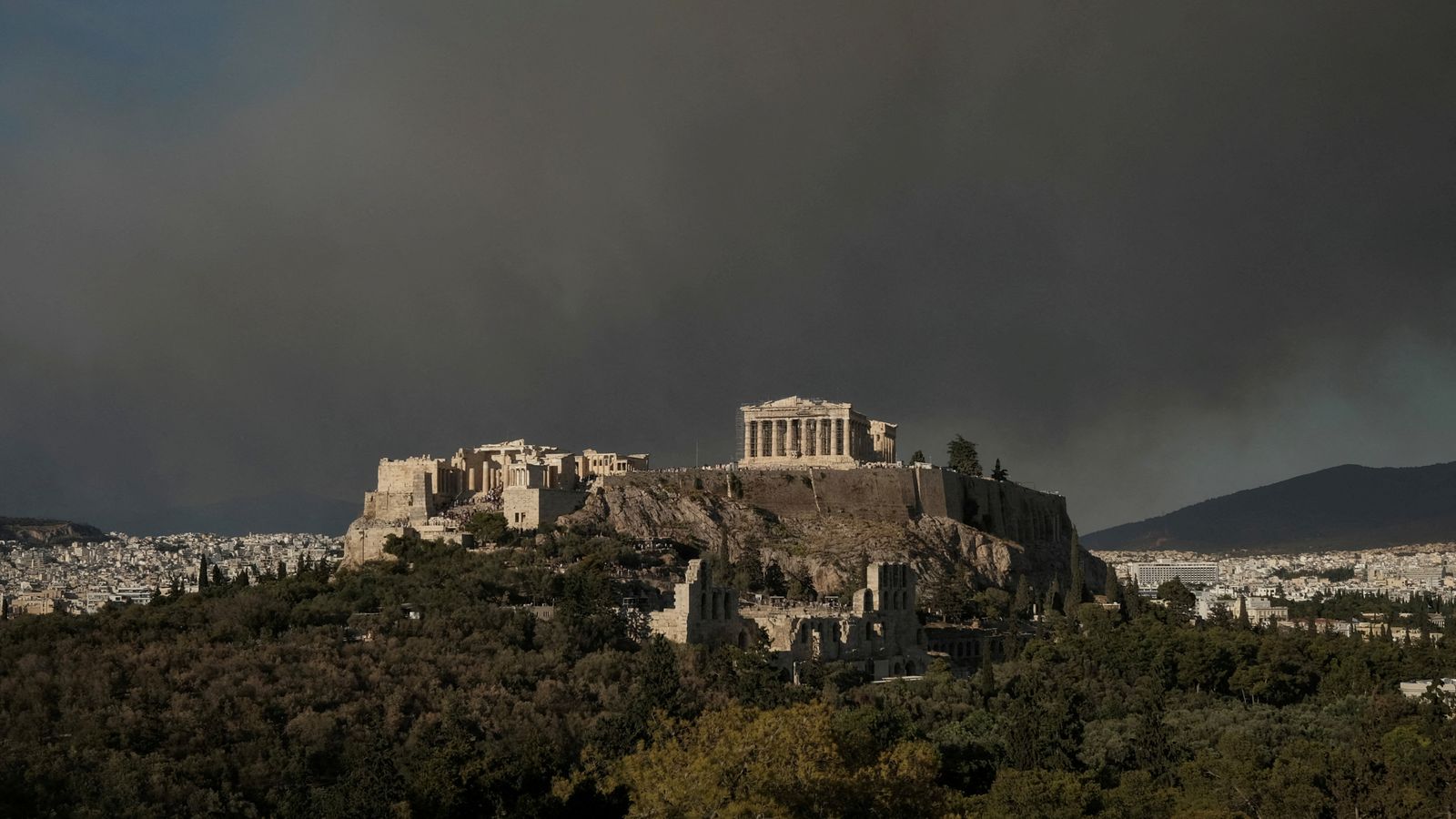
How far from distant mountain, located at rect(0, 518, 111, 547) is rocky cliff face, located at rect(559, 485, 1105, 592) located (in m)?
101

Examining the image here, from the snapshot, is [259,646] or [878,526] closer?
[259,646]

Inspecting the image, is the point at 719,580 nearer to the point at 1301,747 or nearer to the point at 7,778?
the point at 1301,747

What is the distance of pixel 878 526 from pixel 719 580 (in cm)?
1920

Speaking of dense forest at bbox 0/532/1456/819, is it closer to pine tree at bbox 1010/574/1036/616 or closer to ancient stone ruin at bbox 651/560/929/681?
ancient stone ruin at bbox 651/560/929/681

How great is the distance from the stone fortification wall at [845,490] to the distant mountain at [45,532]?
3879 inches

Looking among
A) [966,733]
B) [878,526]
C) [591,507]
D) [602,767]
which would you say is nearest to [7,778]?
[602,767]

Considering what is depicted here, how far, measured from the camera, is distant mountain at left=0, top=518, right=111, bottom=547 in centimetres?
16750

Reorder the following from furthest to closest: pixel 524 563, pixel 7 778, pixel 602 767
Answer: pixel 524 563 < pixel 602 767 < pixel 7 778

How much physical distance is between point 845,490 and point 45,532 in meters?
110

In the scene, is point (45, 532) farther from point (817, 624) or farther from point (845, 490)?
point (817, 624)

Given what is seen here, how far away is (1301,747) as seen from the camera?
5044 cm

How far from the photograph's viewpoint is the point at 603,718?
5112cm

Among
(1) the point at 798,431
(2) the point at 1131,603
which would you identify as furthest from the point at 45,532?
(2) the point at 1131,603

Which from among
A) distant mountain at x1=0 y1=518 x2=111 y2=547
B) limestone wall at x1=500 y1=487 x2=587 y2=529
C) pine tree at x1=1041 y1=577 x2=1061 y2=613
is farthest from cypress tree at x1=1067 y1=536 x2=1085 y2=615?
distant mountain at x1=0 y1=518 x2=111 y2=547
